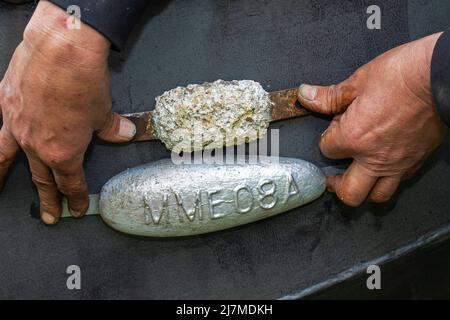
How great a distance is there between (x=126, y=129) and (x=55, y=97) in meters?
0.18

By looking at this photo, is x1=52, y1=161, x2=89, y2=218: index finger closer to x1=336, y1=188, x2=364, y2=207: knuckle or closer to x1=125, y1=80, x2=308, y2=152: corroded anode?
x1=125, y1=80, x2=308, y2=152: corroded anode

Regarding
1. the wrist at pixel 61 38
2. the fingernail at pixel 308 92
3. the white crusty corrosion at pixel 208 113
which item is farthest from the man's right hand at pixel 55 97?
the fingernail at pixel 308 92

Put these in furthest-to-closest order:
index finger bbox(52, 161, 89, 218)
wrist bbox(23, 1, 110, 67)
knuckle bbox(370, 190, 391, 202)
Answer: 1. knuckle bbox(370, 190, 391, 202)
2. index finger bbox(52, 161, 89, 218)
3. wrist bbox(23, 1, 110, 67)

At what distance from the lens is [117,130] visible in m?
0.96

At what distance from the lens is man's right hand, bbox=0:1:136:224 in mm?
800

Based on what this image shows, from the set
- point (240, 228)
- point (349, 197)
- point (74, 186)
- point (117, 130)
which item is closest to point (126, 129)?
point (117, 130)

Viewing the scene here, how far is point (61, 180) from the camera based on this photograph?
93 centimetres

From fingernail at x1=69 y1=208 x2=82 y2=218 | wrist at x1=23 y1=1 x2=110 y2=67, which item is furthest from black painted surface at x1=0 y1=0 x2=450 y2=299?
wrist at x1=23 y1=1 x2=110 y2=67

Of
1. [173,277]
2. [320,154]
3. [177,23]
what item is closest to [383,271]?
[320,154]

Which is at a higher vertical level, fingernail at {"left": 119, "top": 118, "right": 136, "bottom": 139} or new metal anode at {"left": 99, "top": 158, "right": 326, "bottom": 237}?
fingernail at {"left": 119, "top": 118, "right": 136, "bottom": 139}

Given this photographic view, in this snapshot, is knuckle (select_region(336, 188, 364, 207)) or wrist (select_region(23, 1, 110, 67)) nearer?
wrist (select_region(23, 1, 110, 67))

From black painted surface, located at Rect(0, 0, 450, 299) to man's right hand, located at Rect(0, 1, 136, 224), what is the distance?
0.32ft

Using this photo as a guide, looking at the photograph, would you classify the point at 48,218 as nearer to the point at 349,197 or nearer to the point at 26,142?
the point at 26,142

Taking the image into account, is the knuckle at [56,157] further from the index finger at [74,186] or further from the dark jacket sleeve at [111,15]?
the dark jacket sleeve at [111,15]
